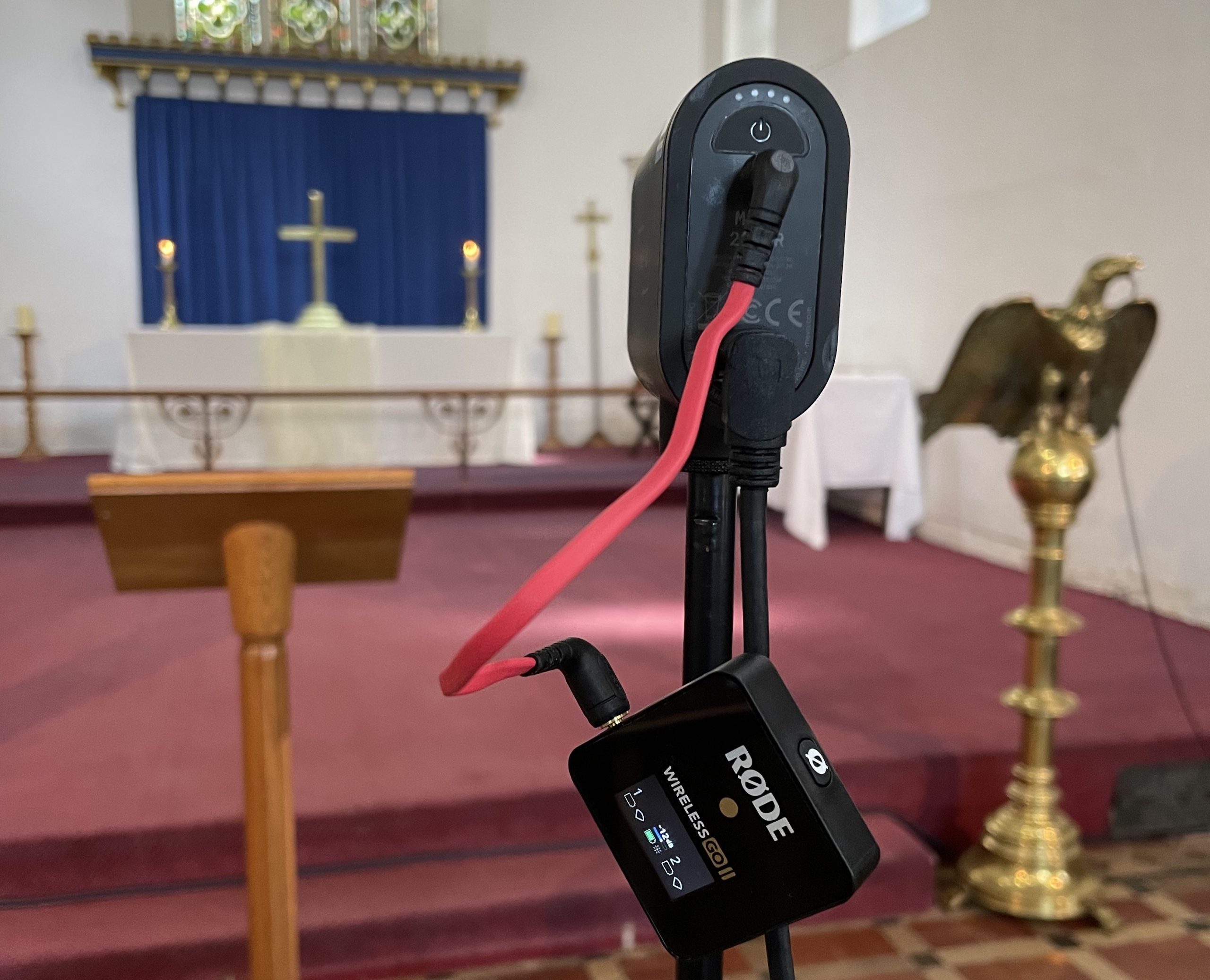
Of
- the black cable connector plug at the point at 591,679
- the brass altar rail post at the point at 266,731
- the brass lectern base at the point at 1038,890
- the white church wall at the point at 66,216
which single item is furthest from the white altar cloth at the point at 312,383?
the black cable connector plug at the point at 591,679

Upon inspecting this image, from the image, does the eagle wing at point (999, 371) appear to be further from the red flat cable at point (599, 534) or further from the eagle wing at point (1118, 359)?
the red flat cable at point (599, 534)

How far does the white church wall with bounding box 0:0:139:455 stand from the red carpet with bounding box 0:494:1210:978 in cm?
384

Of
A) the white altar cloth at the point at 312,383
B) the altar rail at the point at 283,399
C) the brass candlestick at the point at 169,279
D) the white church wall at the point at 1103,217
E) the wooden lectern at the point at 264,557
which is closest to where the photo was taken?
the wooden lectern at the point at 264,557

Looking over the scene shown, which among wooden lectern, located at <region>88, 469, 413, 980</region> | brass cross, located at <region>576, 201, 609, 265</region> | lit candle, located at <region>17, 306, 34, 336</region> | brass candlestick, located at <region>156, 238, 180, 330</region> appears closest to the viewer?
wooden lectern, located at <region>88, 469, 413, 980</region>

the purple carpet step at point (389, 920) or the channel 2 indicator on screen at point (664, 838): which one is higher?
the channel 2 indicator on screen at point (664, 838)

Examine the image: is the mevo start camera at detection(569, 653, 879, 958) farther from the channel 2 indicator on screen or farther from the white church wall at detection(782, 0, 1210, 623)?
the white church wall at detection(782, 0, 1210, 623)

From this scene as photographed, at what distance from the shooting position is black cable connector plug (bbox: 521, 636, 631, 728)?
1.74 ft

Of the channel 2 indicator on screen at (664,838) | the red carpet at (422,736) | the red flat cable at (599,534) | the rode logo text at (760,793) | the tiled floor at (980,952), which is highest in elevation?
the red flat cable at (599,534)

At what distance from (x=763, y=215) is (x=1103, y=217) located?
3.34 meters

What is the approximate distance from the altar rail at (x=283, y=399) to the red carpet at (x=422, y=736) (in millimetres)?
1610

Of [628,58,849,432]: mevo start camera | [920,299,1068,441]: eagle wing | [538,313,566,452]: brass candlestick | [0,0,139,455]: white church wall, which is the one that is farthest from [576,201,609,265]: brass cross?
[628,58,849,432]: mevo start camera

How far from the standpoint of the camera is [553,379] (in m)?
7.19

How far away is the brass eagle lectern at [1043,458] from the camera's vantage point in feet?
5.58

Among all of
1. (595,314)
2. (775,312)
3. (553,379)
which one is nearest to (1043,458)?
(775,312)
